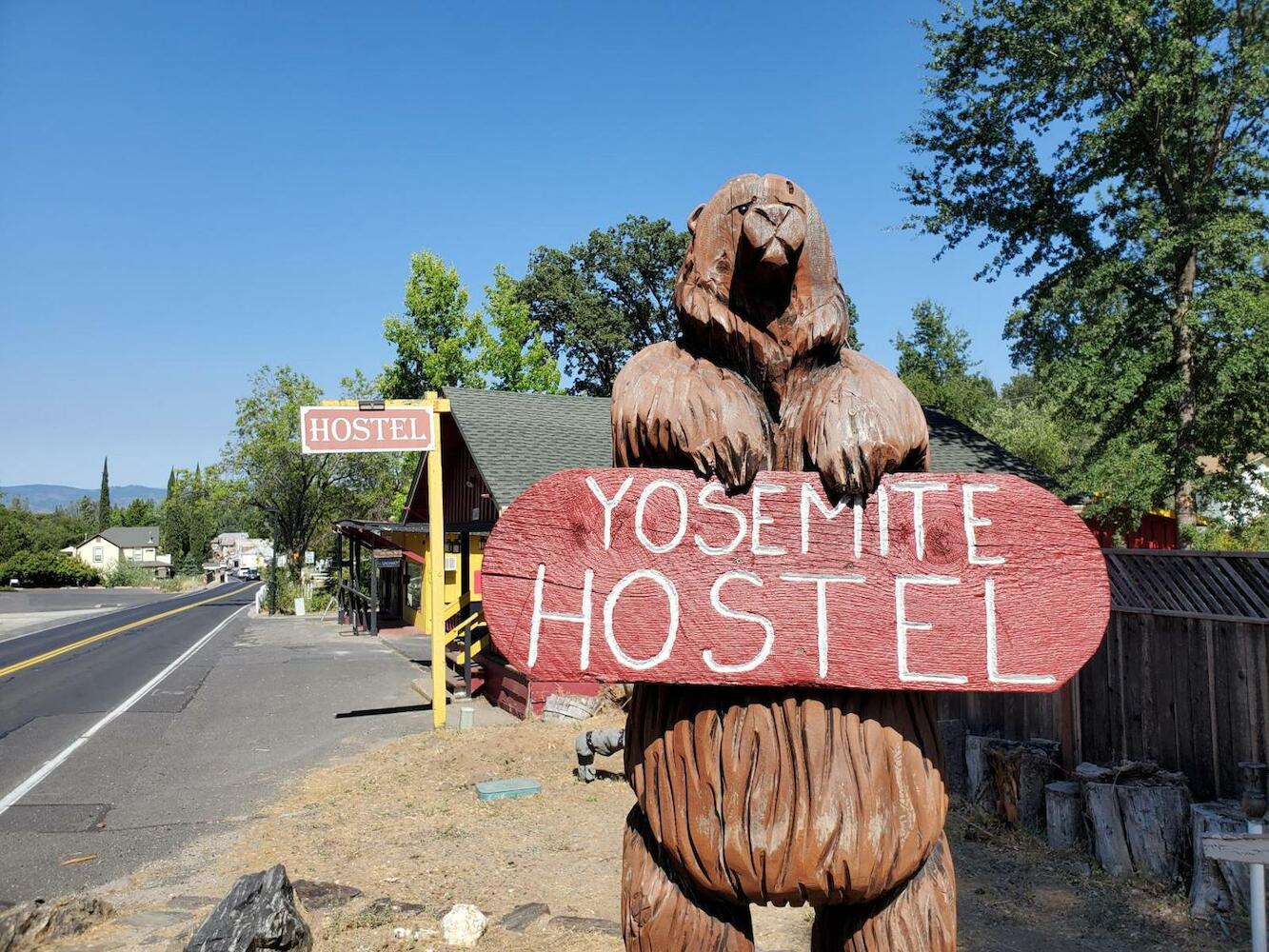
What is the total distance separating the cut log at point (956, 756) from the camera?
21.9 feet

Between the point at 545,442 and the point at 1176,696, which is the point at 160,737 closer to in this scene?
the point at 545,442

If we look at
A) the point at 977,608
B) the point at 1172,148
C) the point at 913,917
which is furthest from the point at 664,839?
the point at 1172,148

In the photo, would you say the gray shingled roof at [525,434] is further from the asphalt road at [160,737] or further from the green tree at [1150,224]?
the green tree at [1150,224]

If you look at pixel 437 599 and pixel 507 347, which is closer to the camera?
pixel 437 599

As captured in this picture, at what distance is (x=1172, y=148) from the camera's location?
10820mm

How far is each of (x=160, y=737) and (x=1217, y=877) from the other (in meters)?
9.72

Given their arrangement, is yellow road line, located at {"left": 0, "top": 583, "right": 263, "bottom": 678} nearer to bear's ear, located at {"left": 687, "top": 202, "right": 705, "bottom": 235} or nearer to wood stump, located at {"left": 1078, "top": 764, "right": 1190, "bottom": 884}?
wood stump, located at {"left": 1078, "top": 764, "right": 1190, "bottom": 884}

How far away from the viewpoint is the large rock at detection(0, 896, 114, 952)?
422cm

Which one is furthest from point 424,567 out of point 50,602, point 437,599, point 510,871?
point 50,602

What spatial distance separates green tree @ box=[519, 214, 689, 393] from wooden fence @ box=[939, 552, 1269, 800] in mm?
26128

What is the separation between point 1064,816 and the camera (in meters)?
5.53

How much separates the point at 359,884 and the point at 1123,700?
5.11m

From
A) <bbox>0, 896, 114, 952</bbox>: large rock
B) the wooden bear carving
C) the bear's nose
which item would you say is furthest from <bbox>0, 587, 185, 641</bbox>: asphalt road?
the bear's nose

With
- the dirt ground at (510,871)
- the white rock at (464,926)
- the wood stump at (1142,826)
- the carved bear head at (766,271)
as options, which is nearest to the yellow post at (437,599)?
the dirt ground at (510,871)
